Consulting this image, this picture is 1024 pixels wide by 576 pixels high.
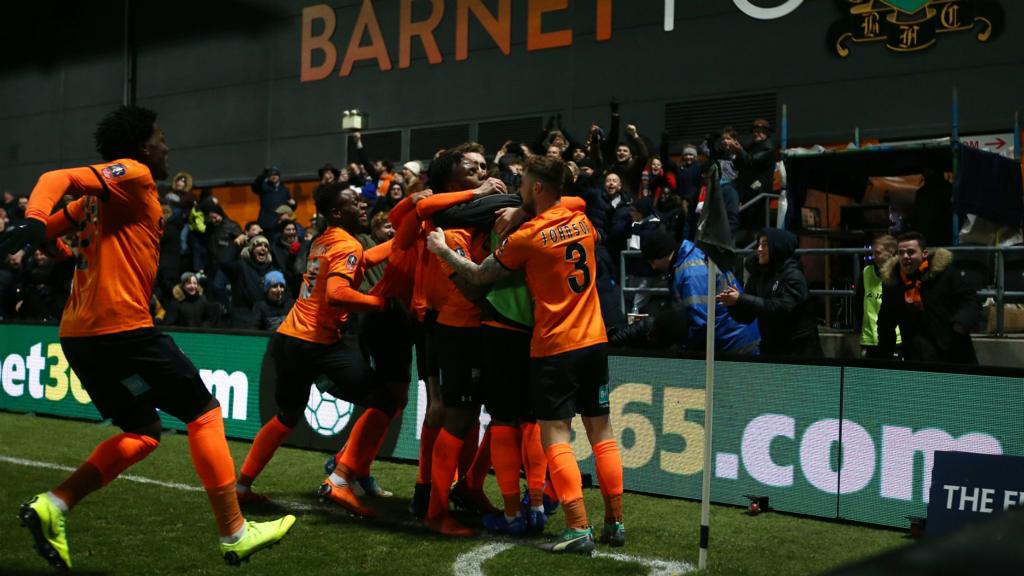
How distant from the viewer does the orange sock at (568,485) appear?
18.5 feet

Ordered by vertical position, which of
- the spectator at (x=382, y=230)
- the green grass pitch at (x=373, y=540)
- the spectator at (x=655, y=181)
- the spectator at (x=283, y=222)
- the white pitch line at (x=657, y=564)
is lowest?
the green grass pitch at (x=373, y=540)

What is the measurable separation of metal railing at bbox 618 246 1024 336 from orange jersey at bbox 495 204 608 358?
3365 millimetres

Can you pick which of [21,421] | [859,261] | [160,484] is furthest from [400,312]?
[21,421]

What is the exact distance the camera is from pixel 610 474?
5.80m

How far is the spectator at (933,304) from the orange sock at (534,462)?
335cm

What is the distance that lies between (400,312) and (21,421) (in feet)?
21.9

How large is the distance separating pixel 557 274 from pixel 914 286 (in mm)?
3720

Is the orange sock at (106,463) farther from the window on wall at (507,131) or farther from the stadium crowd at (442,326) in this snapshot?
the window on wall at (507,131)

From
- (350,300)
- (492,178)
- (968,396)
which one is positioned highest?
(492,178)

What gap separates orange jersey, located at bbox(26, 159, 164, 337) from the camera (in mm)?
4992

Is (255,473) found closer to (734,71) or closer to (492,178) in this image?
(492,178)

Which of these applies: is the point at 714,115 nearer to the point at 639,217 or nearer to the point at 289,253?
the point at 639,217

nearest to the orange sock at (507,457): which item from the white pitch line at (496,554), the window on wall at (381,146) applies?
the white pitch line at (496,554)

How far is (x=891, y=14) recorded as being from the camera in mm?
14266
